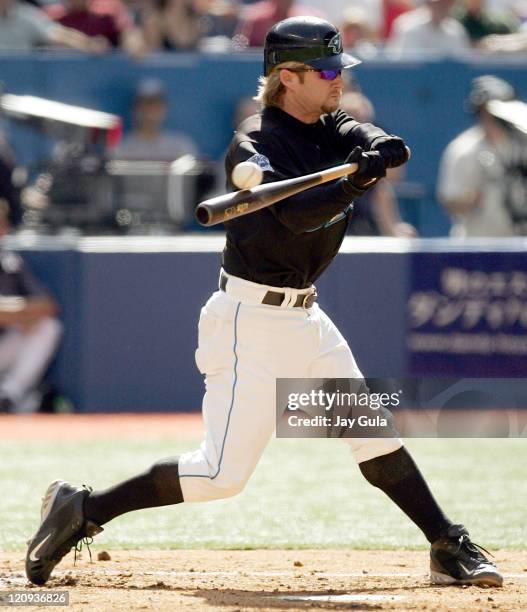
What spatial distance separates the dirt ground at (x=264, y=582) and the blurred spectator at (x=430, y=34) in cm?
743

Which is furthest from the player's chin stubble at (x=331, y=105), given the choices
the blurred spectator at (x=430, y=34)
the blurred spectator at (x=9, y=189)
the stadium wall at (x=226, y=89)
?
the blurred spectator at (x=430, y=34)

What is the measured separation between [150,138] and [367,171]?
7155mm

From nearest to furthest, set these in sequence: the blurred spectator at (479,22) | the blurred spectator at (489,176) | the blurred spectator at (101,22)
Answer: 1. the blurred spectator at (489,176)
2. the blurred spectator at (101,22)
3. the blurred spectator at (479,22)

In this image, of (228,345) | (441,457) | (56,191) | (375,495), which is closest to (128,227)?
(56,191)

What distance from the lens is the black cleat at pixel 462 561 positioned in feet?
15.9

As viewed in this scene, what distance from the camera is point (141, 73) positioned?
38.9 ft

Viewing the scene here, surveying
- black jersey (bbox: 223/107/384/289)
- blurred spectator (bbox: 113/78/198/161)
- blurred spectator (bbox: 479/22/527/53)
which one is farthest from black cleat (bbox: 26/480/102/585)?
blurred spectator (bbox: 479/22/527/53)

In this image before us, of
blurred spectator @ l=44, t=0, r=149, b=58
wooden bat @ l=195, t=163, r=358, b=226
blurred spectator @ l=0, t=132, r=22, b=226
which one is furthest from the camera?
blurred spectator @ l=44, t=0, r=149, b=58

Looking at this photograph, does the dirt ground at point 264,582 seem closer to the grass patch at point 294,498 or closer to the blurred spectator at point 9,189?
the grass patch at point 294,498

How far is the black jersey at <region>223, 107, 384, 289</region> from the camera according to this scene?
450 cm

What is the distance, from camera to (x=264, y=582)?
5008 mm

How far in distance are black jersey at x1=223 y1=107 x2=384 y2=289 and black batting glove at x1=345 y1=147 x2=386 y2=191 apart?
0.15ft

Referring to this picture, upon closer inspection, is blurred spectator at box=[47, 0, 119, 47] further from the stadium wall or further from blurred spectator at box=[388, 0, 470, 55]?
blurred spectator at box=[388, 0, 470, 55]

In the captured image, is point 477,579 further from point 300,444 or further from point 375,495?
point 300,444
